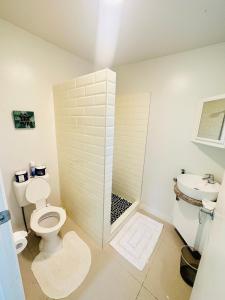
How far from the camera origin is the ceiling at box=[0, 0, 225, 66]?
3.24ft

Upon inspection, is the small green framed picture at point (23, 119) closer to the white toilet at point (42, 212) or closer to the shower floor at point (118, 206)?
the white toilet at point (42, 212)

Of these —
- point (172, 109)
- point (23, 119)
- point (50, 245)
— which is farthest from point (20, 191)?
point (172, 109)

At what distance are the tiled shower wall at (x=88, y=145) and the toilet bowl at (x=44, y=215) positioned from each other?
297 millimetres

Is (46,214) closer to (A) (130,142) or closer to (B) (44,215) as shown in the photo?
(B) (44,215)

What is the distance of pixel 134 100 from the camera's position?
2.05 m

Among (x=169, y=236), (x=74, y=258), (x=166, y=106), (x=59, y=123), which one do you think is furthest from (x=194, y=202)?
(x=59, y=123)

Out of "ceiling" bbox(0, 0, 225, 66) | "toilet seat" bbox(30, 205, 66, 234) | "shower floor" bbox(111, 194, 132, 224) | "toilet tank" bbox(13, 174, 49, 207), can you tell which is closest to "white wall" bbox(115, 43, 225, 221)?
"ceiling" bbox(0, 0, 225, 66)

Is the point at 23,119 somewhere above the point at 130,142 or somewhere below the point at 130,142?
above

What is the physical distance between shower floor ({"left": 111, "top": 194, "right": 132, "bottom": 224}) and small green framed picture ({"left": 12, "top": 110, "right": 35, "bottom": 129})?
1677 millimetres

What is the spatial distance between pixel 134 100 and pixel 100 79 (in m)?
1.02

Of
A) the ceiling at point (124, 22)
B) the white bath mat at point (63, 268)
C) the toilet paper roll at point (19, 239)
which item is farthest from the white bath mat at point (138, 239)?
the ceiling at point (124, 22)

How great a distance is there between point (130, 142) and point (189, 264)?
1634 millimetres

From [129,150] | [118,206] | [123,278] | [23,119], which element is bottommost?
[123,278]

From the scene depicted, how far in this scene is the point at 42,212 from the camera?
158 cm
